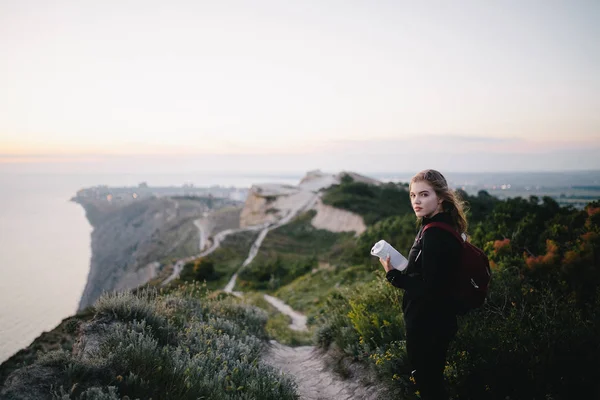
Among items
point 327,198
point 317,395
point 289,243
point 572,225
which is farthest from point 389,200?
point 317,395

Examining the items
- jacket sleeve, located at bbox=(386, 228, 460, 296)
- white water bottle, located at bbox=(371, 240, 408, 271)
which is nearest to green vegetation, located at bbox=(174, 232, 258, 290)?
white water bottle, located at bbox=(371, 240, 408, 271)

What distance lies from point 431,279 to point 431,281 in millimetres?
16

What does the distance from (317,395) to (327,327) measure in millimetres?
1875

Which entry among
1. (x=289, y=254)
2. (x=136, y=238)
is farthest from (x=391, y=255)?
(x=136, y=238)

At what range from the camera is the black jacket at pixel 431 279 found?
2826 mm

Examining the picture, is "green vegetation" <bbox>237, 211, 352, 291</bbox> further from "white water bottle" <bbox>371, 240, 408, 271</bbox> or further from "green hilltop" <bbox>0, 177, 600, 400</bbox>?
"white water bottle" <bbox>371, 240, 408, 271</bbox>

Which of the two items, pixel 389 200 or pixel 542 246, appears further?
pixel 389 200

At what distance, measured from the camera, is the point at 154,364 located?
3.77 meters

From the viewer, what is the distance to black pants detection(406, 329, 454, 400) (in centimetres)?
302

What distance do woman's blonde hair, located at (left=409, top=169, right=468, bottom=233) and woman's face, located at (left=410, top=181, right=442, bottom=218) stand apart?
0.03 metres

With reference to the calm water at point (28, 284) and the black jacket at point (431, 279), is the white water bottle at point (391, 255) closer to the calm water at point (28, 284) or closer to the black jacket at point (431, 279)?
the black jacket at point (431, 279)

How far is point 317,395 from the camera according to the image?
5.26 meters

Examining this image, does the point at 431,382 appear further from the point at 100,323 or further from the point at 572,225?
the point at 572,225

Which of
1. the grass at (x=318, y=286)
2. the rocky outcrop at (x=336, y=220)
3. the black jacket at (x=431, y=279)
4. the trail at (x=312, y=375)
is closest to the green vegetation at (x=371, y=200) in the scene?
the rocky outcrop at (x=336, y=220)
